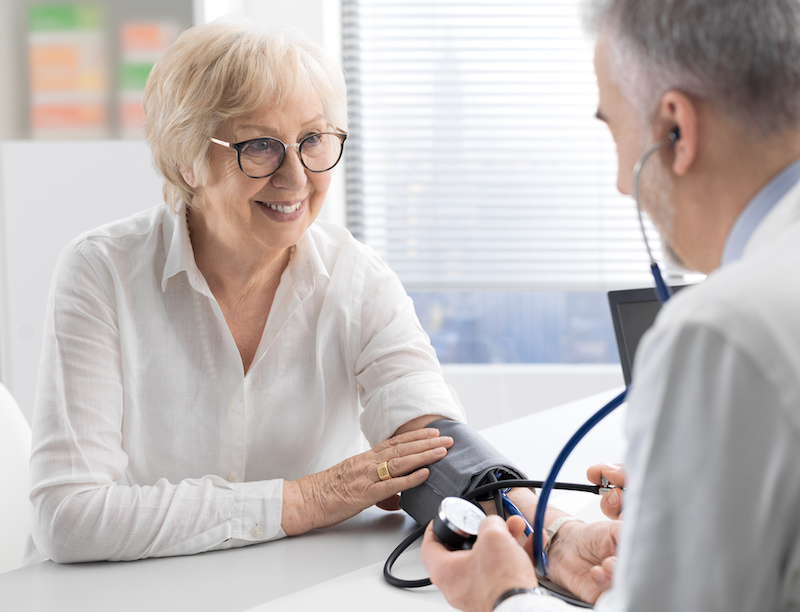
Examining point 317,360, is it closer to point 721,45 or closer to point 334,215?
point 721,45

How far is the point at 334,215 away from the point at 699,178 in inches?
108

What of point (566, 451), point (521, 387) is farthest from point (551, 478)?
point (521, 387)

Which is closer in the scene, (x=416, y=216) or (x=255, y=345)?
(x=255, y=345)

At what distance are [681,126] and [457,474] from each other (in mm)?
701

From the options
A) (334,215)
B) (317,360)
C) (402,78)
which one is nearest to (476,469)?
(317,360)

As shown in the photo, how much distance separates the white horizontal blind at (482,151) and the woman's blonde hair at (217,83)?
1.94m

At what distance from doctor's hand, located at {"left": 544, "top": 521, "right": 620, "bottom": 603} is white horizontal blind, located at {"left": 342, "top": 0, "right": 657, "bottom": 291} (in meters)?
2.39

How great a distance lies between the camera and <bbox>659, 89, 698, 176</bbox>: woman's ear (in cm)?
62

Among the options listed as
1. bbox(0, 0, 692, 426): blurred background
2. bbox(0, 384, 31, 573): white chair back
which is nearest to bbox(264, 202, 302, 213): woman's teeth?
bbox(0, 384, 31, 573): white chair back

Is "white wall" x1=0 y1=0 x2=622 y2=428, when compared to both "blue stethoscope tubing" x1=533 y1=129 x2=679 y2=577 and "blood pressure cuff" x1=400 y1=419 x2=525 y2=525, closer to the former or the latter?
"blood pressure cuff" x1=400 y1=419 x2=525 y2=525

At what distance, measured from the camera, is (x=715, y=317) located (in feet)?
1.56

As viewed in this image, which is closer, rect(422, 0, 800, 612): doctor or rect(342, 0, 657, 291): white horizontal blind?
rect(422, 0, 800, 612): doctor

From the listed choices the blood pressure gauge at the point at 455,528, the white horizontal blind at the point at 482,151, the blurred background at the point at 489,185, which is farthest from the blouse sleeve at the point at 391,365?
the white horizontal blind at the point at 482,151

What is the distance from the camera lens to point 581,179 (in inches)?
130
